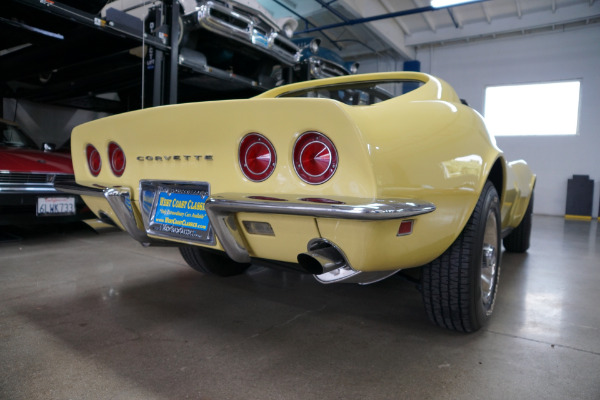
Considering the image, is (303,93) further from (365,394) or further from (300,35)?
(300,35)

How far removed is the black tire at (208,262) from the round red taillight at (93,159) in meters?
0.62

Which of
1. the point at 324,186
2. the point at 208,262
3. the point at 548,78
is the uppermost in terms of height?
the point at 548,78

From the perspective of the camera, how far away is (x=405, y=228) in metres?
1.26

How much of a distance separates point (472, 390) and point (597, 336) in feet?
2.81

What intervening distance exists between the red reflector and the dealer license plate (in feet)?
2.23

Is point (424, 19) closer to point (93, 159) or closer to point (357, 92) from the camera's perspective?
point (357, 92)

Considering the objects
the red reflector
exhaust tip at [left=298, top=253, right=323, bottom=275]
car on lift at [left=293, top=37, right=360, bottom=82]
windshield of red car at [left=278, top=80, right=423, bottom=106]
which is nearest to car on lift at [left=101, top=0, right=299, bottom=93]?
car on lift at [left=293, top=37, right=360, bottom=82]

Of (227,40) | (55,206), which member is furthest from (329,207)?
(227,40)

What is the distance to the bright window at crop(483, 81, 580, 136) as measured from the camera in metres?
8.81

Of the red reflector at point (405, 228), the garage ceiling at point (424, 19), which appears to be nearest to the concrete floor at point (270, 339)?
the red reflector at point (405, 228)

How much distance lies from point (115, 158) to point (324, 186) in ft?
3.64

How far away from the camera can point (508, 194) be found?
7.16 feet

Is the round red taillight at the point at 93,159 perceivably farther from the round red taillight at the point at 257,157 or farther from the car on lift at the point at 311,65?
the car on lift at the point at 311,65

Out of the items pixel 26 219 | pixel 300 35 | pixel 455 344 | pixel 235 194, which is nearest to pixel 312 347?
pixel 455 344
